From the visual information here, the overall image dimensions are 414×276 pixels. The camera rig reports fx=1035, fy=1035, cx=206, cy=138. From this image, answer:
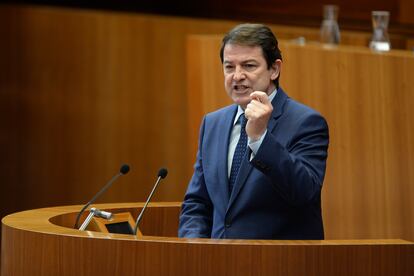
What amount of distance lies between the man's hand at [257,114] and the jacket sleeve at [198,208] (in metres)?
0.46

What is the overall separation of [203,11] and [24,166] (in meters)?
1.68

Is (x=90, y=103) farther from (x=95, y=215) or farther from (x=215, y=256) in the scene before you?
(x=215, y=256)

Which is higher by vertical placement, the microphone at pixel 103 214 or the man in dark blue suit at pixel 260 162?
the man in dark blue suit at pixel 260 162

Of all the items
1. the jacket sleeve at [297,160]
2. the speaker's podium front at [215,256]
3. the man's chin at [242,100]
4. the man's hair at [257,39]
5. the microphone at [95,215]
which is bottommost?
the speaker's podium front at [215,256]

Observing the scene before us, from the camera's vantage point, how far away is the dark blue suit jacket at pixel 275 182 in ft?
9.07

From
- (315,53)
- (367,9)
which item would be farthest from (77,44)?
(315,53)

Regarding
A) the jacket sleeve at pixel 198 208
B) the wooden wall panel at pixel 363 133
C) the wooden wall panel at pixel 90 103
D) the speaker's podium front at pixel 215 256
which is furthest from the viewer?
the wooden wall panel at pixel 90 103

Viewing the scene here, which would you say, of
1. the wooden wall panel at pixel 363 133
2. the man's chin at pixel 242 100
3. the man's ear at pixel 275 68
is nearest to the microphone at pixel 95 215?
the man's chin at pixel 242 100

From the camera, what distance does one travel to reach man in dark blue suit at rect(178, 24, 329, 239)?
2785 millimetres

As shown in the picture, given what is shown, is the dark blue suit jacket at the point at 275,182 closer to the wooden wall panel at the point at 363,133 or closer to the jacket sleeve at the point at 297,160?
the jacket sleeve at the point at 297,160

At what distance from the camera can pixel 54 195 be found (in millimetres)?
7312

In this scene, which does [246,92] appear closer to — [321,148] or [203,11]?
[321,148]

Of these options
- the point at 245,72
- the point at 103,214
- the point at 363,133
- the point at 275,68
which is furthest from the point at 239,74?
the point at 363,133

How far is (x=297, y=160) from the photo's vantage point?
9.16 ft
